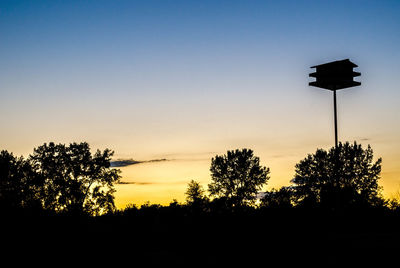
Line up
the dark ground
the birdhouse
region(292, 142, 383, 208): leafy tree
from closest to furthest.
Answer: the dark ground
the birdhouse
region(292, 142, 383, 208): leafy tree

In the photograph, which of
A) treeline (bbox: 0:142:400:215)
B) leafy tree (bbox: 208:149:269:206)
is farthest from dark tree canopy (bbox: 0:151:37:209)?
leafy tree (bbox: 208:149:269:206)

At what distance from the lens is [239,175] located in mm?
47781

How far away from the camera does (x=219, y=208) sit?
14.6m

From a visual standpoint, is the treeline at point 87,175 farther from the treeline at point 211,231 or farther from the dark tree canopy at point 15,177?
the treeline at point 211,231

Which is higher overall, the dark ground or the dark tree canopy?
the dark tree canopy

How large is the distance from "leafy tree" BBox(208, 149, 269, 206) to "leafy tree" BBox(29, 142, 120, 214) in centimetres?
1408

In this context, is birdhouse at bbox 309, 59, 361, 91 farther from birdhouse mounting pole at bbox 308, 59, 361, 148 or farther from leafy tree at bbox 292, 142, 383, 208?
leafy tree at bbox 292, 142, 383, 208

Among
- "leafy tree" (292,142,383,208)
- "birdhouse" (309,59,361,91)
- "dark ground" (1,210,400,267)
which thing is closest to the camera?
"dark ground" (1,210,400,267)

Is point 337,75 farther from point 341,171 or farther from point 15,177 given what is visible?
point 15,177

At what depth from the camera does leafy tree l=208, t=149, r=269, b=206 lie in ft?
155

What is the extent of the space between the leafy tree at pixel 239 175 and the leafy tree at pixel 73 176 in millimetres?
14079

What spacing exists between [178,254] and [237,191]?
129 feet

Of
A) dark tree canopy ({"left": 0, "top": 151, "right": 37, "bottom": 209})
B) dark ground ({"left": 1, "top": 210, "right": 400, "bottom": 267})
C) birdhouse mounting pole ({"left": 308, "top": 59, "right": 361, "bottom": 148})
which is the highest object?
birdhouse mounting pole ({"left": 308, "top": 59, "right": 361, "bottom": 148})

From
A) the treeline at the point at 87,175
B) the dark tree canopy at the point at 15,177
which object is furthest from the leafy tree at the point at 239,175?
the dark tree canopy at the point at 15,177
